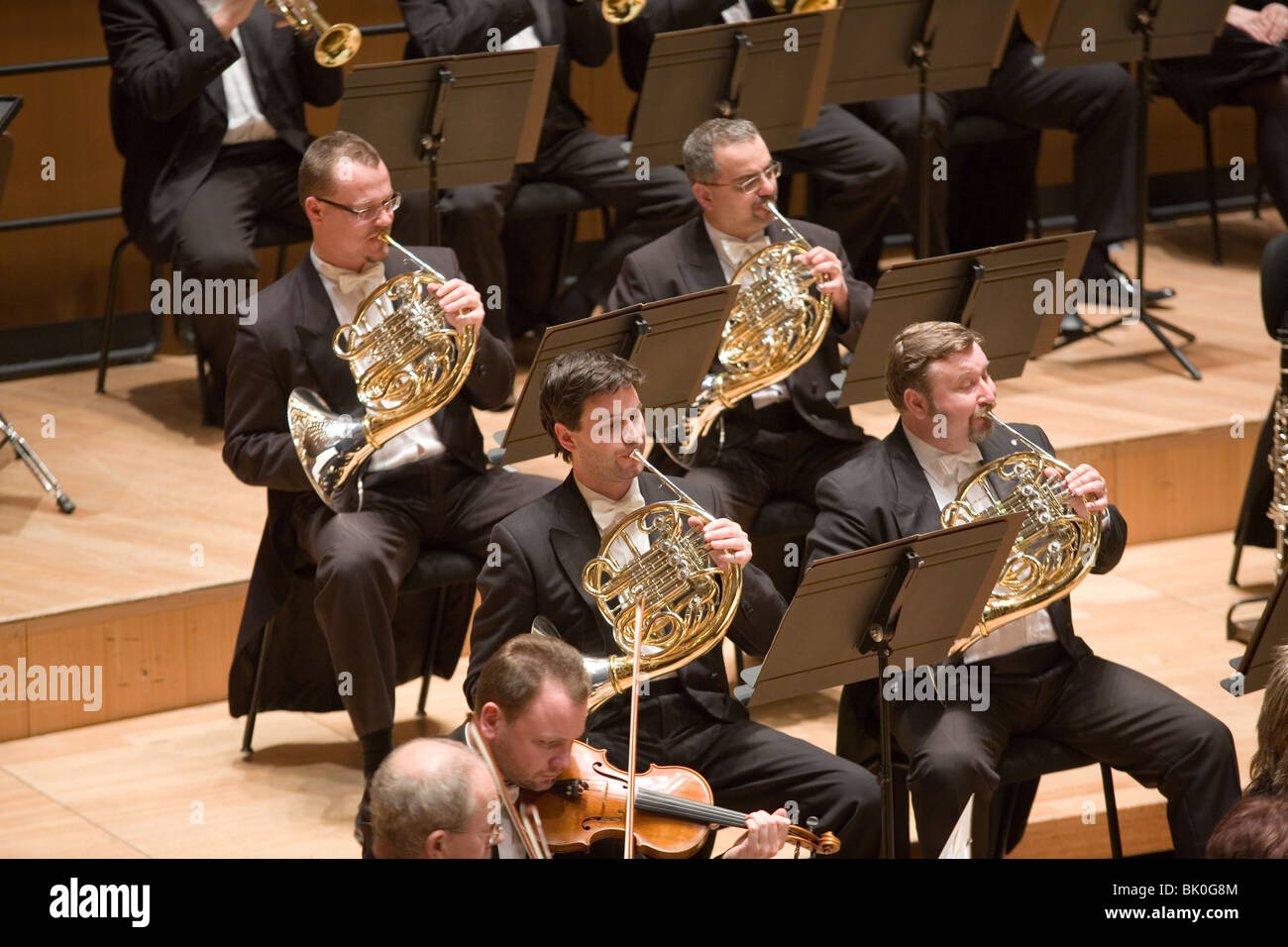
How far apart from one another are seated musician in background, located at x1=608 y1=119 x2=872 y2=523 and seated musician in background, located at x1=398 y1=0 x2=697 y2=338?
0.78 m

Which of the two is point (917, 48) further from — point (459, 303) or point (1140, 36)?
point (459, 303)

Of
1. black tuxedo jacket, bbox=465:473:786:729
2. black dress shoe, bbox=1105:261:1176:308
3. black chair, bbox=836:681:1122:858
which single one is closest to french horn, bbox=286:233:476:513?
black tuxedo jacket, bbox=465:473:786:729

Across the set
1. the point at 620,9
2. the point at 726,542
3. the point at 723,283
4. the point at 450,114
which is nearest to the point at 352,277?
the point at 450,114

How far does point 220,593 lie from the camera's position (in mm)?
A: 4516

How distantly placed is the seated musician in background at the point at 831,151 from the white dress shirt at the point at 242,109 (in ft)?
3.93

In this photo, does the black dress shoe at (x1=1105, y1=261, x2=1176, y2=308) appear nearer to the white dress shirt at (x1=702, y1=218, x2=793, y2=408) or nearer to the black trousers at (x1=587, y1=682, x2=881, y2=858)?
the white dress shirt at (x1=702, y1=218, x2=793, y2=408)

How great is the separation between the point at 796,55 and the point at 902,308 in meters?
1.32

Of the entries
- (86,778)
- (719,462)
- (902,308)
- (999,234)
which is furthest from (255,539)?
(999,234)

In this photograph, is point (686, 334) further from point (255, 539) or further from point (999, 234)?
point (999, 234)

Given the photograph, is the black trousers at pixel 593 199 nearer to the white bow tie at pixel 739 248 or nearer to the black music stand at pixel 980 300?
the white bow tie at pixel 739 248

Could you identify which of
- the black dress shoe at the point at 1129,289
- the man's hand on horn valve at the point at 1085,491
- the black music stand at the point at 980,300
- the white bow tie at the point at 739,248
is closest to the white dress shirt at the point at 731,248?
the white bow tie at the point at 739,248

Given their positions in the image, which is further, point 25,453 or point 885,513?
point 25,453

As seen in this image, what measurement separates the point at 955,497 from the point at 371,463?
1.33m

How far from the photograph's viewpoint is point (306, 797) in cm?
419
